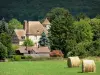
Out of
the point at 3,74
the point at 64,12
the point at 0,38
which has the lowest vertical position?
the point at 3,74

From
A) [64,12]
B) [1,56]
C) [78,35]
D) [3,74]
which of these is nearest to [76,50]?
[1,56]

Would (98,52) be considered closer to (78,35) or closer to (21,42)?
(78,35)

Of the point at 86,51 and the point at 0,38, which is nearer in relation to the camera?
the point at 86,51

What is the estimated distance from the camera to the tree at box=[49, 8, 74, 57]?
9012 centimetres

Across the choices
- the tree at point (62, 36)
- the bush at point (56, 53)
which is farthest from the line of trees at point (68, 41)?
the bush at point (56, 53)

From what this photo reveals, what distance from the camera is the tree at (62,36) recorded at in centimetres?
9012

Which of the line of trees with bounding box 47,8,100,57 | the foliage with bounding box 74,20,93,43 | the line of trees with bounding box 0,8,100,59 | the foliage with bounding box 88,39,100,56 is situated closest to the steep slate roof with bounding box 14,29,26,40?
the foliage with bounding box 74,20,93,43

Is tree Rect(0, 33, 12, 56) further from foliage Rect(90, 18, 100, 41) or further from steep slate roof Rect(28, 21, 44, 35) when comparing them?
foliage Rect(90, 18, 100, 41)

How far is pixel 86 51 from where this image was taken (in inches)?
3123

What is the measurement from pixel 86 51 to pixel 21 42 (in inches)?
1953

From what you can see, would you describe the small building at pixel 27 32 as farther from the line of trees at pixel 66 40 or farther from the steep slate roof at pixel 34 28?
the line of trees at pixel 66 40

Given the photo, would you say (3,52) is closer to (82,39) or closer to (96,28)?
(82,39)

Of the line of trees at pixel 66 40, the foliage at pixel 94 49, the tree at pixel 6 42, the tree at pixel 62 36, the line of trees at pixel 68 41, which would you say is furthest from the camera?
the tree at pixel 62 36

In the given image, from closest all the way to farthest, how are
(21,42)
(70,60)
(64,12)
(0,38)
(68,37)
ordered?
(70,60), (0,38), (68,37), (21,42), (64,12)
